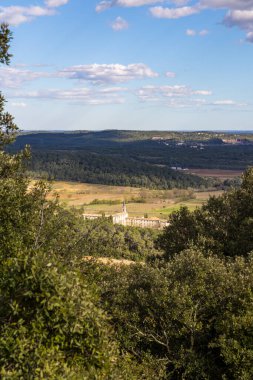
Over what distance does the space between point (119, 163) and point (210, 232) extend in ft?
559

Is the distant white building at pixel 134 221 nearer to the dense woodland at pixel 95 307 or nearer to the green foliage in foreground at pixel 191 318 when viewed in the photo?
the dense woodland at pixel 95 307

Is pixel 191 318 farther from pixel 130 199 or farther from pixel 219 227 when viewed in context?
pixel 130 199

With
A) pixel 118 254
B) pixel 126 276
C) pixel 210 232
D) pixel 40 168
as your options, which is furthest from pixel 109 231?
pixel 40 168

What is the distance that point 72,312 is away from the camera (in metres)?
8.75

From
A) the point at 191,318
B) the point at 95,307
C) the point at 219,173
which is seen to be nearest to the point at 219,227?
the point at 191,318

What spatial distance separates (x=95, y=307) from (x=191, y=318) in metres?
9.13

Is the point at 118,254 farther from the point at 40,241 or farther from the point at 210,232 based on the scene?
the point at 40,241

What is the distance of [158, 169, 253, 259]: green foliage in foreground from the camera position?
28875 mm

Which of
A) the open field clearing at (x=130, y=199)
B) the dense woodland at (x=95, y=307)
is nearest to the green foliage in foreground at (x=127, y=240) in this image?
the open field clearing at (x=130, y=199)

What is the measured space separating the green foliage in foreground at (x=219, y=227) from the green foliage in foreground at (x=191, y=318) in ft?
28.4

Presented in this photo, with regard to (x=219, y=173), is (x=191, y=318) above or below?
above

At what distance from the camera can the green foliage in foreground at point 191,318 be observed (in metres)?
16.4

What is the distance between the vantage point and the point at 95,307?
9.46 metres

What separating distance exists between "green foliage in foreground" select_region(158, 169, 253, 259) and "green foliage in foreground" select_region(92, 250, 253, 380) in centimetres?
865
